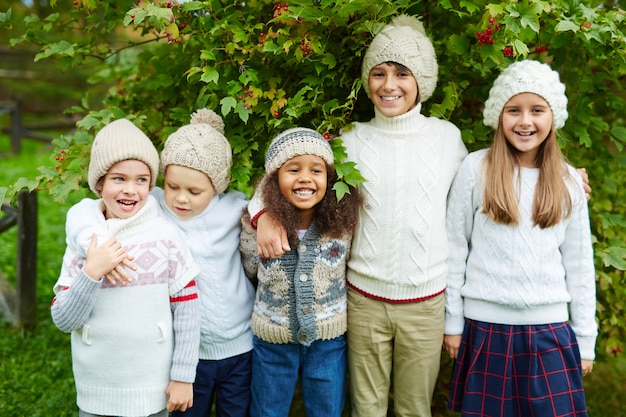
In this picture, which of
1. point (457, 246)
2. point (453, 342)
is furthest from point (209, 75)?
point (453, 342)

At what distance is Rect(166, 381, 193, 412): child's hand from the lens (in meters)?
2.44

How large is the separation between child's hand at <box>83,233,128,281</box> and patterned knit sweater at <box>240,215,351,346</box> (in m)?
0.63

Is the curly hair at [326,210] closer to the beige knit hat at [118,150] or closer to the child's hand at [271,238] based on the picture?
the child's hand at [271,238]

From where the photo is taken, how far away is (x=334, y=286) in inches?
104

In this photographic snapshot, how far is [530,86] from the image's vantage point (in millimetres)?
2539

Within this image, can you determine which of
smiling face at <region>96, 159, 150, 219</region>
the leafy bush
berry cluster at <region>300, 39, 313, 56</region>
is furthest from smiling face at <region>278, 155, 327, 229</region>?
smiling face at <region>96, 159, 150, 219</region>

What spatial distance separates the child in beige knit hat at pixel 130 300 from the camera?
236cm

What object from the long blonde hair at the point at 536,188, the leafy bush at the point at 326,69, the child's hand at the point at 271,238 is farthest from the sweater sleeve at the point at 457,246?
the child's hand at the point at 271,238

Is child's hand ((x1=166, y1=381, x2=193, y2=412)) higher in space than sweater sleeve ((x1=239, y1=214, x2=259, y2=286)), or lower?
lower

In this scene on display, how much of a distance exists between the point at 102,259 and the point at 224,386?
0.86 m

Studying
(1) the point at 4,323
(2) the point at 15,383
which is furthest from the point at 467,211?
(1) the point at 4,323

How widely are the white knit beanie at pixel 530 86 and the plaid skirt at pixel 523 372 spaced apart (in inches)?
36.2

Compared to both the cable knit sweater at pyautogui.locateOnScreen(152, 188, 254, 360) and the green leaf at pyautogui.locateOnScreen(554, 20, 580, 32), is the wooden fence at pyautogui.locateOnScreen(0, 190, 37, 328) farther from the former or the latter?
the green leaf at pyautogui.locateOnScreen(554, 20, 580, 32)

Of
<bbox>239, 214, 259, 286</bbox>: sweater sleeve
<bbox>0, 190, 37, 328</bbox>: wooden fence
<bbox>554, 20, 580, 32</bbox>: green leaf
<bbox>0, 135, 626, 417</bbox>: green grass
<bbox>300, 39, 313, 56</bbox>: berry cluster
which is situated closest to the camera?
<bbox>554, 20, 580, 32</bbox>: green leaf
